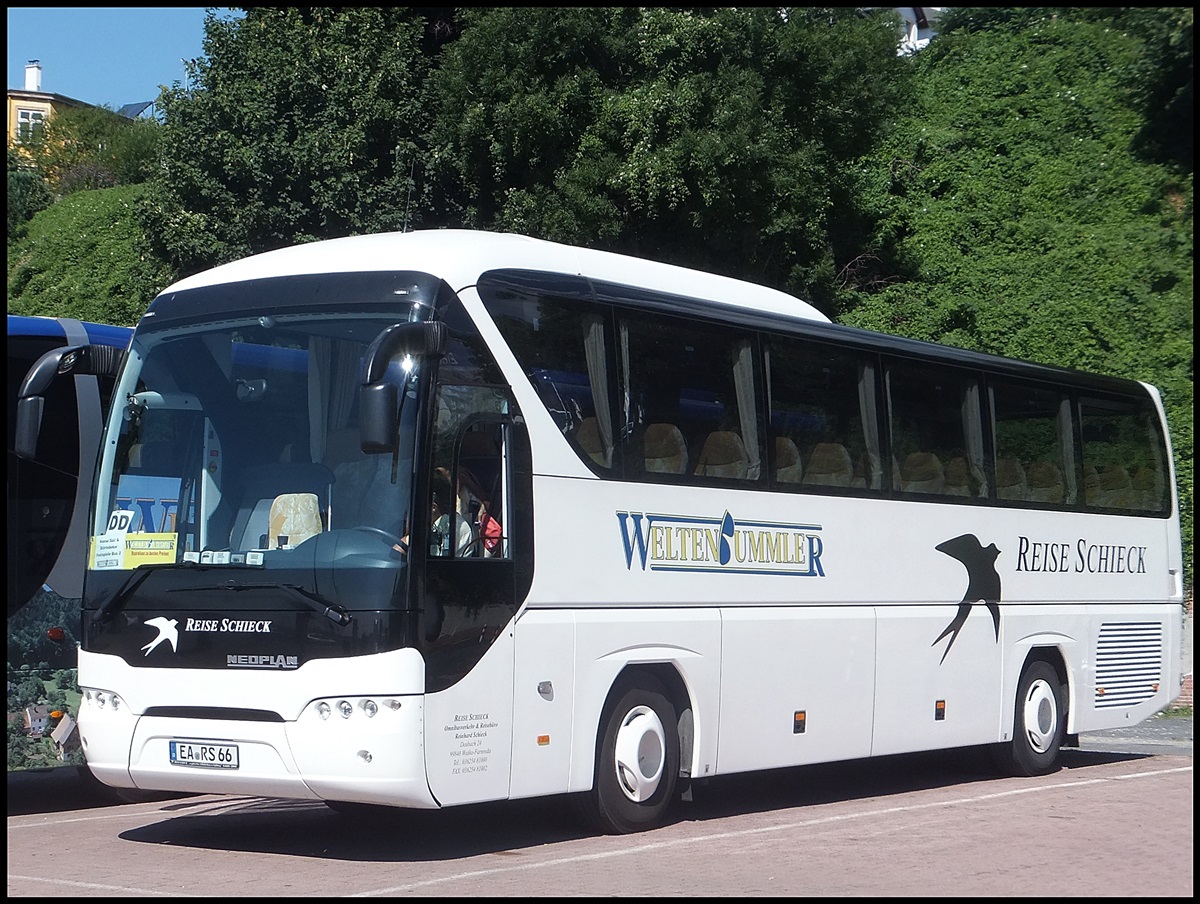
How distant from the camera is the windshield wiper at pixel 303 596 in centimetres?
864

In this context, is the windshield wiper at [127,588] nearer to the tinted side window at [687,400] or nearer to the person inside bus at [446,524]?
the person inside bus at [446,524]

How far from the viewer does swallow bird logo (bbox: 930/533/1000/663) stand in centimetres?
1332

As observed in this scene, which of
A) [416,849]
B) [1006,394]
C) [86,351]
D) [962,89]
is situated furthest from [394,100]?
[416,849]

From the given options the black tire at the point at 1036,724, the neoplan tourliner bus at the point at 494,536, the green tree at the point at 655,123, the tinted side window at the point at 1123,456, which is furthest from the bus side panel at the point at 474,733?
the green tree at the point at 655,123

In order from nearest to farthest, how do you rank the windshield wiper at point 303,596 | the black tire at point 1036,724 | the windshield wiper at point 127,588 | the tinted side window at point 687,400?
Answer: 1. the windshield wiper at point 303,596
2. the windshield wiper at point 127,588
3. the tinted side window at point 687,400
4. the black tire at point 1036,724

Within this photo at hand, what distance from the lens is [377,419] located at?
27.6ft

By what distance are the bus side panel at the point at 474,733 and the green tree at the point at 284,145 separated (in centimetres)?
1759

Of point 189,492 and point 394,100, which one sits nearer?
point 189,492

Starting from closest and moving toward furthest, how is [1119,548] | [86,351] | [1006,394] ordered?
[86,351], [1006,394], [1119,548]

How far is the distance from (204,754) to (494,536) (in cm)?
202

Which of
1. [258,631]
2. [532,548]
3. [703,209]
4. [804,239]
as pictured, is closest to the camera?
[258,631]

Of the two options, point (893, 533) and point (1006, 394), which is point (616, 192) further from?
point (893, 533)

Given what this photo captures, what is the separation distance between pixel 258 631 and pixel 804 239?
62.4ft

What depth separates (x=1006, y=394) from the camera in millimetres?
14406
